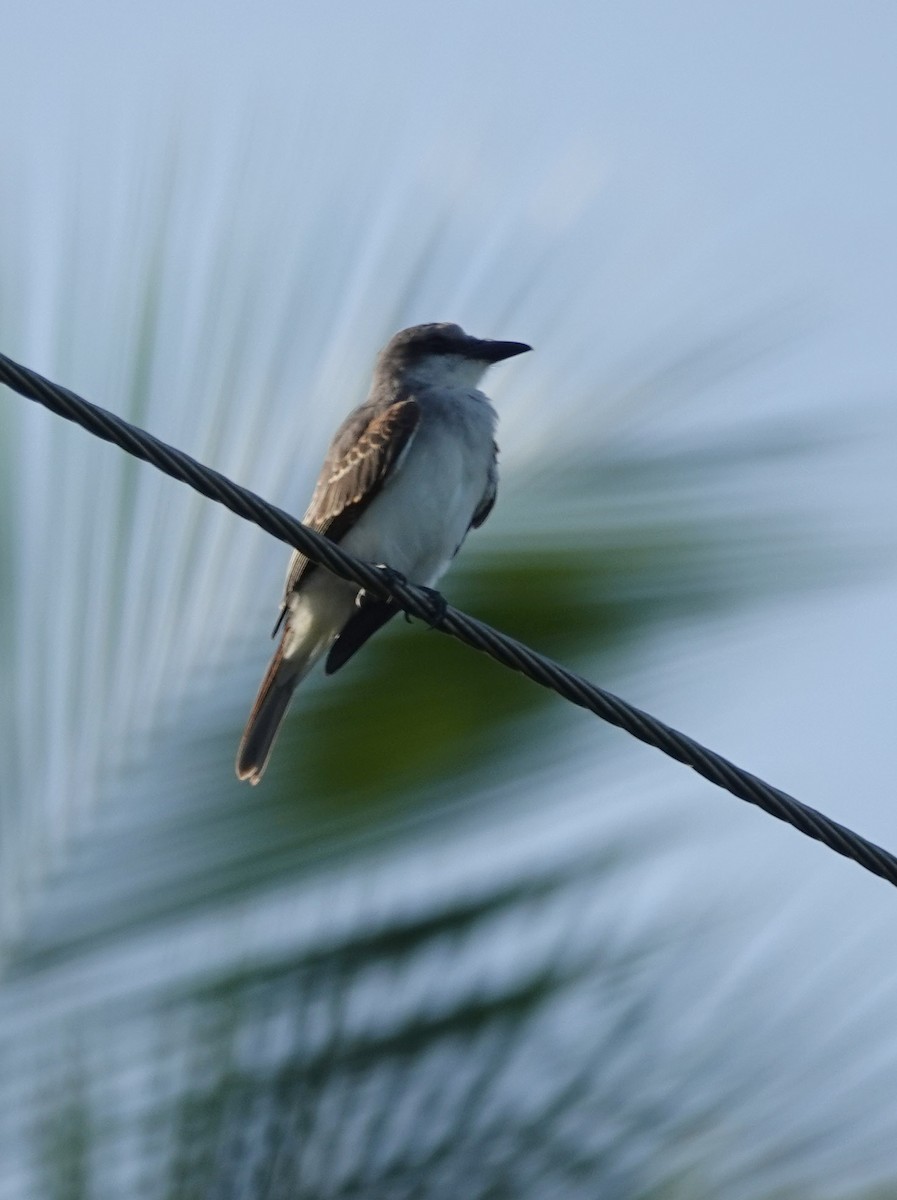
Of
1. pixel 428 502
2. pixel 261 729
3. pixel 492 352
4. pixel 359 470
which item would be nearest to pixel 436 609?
pixel 261 729

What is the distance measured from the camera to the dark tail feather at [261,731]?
9.27ft

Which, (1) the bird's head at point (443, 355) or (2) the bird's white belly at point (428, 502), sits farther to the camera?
(1) the bird's head at point (443, 355)

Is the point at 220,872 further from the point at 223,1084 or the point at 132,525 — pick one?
the point at 132,525

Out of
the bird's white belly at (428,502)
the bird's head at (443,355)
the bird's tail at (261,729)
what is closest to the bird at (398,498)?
the bird's white belly at (428,502)

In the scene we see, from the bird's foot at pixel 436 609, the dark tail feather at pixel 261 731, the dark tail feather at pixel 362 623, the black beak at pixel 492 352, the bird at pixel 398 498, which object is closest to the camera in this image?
the dark tail feather at pixel 261 731

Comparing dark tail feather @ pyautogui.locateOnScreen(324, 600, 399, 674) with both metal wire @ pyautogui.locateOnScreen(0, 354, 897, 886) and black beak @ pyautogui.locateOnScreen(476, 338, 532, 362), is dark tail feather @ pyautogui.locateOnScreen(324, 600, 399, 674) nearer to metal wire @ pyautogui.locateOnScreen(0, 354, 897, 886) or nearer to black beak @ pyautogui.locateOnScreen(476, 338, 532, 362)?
black beak @ pyautogui.locateOnScreen(476, 338, 532, 362)

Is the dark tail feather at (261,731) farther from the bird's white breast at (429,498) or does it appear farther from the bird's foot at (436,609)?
the bird's white breast at (429,498)

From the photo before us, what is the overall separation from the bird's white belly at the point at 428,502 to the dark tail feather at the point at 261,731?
2059 mm

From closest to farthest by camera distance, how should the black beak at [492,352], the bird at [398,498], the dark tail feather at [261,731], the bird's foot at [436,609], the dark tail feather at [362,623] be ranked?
the dark tail feather at [261,731], the bird's foot at [436,609], the dark tail feather at [362,623], the bird at [398,498], the black beak at [492,352]

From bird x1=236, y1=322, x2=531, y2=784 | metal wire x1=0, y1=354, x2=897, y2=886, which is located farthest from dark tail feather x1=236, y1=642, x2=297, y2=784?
bird x1=236, y1=322, x2=531, y2=784

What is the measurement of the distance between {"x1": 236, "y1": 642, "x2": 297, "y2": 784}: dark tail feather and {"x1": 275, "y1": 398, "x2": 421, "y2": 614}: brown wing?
82.8 inches

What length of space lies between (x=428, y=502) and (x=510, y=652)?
2665 mm

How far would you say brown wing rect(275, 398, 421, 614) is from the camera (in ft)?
19.3

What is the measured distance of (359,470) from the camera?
593 centimetres
